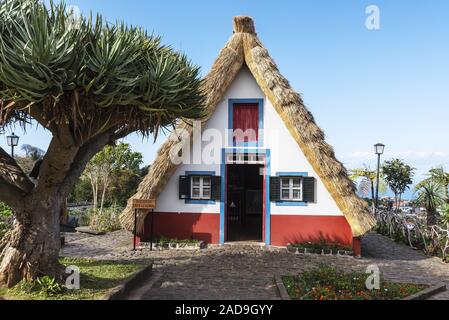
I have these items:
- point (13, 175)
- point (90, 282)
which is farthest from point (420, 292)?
point (13, 175)

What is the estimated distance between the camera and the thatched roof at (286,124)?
11836 mm

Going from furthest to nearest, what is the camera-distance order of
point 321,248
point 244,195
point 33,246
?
1. point 244,195
2. point 321,248
3. point 33,246

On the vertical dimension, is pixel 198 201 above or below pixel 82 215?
above

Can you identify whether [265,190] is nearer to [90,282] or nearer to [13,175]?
[90,282]

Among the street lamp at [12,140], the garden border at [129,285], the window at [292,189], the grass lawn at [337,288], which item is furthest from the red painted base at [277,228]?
the street lamp at [12,140]

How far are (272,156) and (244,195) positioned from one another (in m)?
5.47

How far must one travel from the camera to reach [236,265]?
33.6ft

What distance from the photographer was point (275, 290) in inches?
311

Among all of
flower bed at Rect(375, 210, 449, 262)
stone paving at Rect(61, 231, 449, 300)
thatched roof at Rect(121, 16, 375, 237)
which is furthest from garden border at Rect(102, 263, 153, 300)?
flower bed at Rect(375, 210, 449, 262)

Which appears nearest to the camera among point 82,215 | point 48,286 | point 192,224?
point 48,286

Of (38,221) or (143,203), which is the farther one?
(143,203)

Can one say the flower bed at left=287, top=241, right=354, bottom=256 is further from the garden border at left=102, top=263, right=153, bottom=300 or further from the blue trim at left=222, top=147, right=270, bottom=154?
the garden border at left=102, top=263, right=153, bottom=300

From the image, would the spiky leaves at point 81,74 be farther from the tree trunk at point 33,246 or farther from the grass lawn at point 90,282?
the grass lawn at point 90,282

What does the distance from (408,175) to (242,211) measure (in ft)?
41.2
